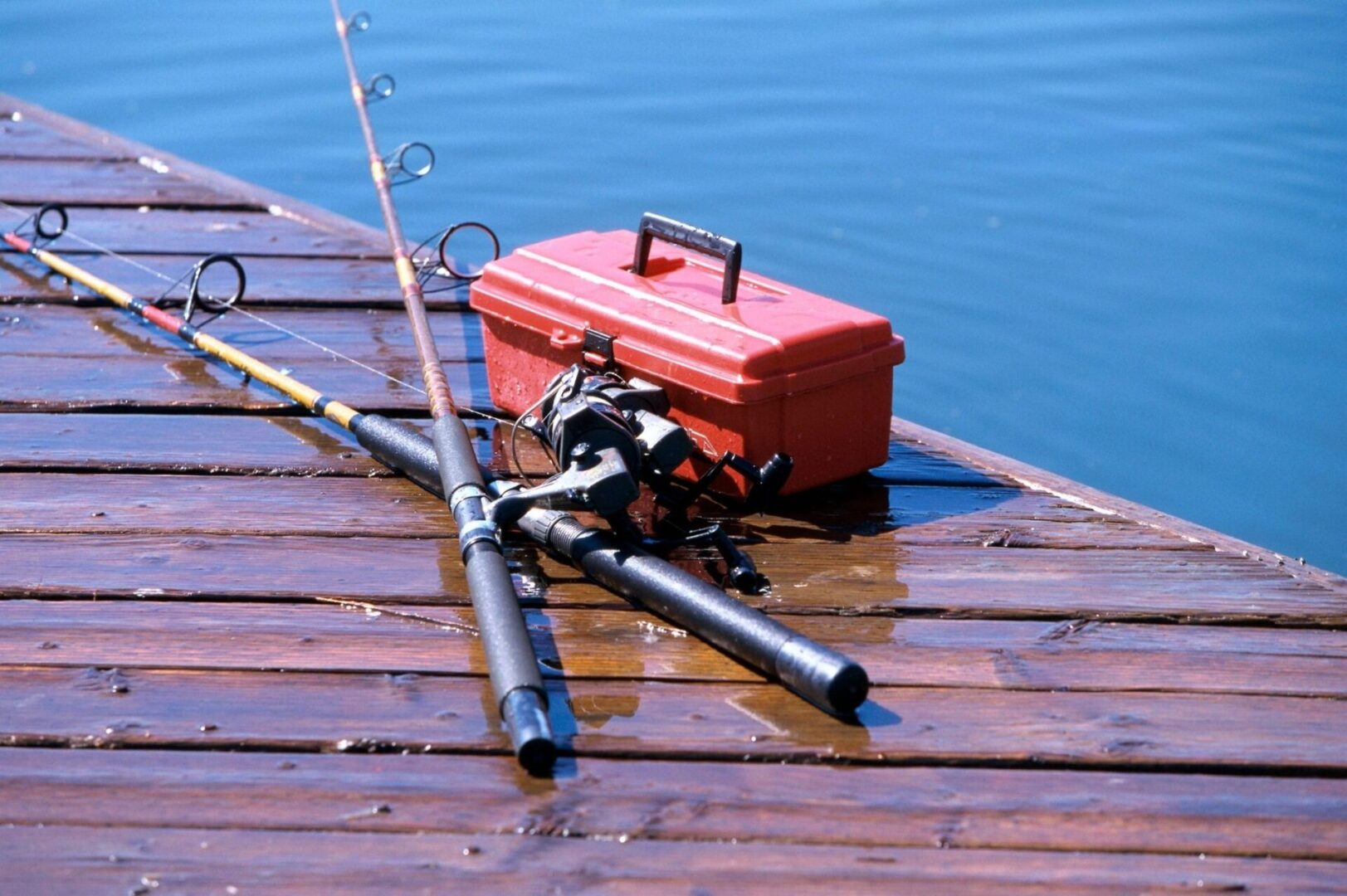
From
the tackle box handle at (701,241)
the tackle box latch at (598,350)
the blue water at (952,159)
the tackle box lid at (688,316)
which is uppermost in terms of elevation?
the tackle box handle at (701,241)

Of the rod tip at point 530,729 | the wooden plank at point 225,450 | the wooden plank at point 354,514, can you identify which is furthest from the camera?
the wooden plank at point 225,450

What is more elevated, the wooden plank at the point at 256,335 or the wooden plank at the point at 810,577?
the wooden plank at the point at 256,335

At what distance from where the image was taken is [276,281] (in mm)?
4312

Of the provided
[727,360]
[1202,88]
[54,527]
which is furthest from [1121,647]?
[1202,88]

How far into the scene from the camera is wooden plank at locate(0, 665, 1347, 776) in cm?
221

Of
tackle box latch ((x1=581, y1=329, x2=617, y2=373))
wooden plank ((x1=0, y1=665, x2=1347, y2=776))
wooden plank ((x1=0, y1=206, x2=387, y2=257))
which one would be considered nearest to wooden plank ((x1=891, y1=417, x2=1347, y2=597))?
wooden plank ((x1=0, y1=665, x2=1347, y2=776))

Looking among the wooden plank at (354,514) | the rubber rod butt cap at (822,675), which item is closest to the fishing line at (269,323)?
the wooden plank at (354,514)

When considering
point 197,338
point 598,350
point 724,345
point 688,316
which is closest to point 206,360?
point 197,338

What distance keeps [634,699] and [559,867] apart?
40cm

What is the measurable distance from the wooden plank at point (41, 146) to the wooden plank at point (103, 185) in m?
0.05

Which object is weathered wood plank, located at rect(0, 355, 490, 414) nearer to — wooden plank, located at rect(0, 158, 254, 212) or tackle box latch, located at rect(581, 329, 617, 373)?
tackle box latch, located at rect(581, 329, 617, 373)

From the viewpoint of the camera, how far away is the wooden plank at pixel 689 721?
2.21 m

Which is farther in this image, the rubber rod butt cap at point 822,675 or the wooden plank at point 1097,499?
the wooden plank at point 1097,499

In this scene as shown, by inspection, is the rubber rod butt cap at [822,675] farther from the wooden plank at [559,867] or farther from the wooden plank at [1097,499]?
the wooden plank at [1097,499]
